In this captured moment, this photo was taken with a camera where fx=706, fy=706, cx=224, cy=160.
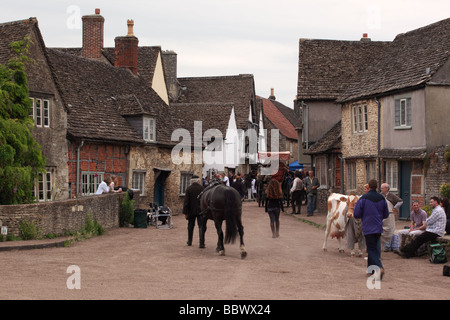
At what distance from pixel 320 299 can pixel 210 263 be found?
16.4 ft

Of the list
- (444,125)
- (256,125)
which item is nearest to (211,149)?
(256,125)

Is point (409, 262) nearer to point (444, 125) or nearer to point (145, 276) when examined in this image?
point (145, 276)

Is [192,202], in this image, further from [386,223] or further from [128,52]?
[128,52]

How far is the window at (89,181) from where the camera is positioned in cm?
2969

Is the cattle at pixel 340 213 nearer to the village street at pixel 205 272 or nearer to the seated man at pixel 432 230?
the village street at pixel 205 272

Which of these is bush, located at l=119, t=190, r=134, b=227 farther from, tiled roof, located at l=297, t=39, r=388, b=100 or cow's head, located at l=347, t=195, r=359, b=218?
tiled roof, located at l=297, t=39, r=388, b=100

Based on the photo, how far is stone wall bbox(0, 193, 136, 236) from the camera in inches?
746

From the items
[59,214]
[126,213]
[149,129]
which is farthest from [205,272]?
[149,129]

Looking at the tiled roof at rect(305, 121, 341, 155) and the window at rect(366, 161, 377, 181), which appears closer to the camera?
the window at rect(366, 161, 377, 181)

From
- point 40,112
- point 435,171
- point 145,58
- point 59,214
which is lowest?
point 59,214

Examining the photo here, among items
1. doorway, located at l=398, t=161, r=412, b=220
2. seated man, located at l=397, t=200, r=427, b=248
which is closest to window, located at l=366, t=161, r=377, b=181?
doorway, located at l=398, t=161, r=412, b=220

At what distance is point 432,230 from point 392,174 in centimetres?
1325

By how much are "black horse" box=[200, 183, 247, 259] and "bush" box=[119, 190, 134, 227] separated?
7926 millimetres

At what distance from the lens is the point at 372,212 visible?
45.3 ft
